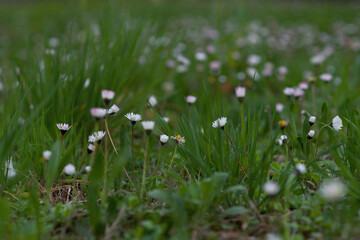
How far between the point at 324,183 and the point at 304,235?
0.33 m

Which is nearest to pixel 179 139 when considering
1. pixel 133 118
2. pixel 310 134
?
pixel 133 118

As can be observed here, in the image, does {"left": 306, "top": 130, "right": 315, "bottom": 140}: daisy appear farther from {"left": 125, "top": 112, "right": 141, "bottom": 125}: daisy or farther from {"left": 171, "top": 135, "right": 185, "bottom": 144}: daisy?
{"left": 125, "top": 112, "right": 141, "bottom": 125}: daisy

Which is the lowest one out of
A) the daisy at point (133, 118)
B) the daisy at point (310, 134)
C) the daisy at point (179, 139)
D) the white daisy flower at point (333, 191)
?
the white daisy flower at point (333, 191)

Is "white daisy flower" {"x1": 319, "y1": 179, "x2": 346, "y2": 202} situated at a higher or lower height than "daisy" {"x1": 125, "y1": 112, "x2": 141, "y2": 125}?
lower

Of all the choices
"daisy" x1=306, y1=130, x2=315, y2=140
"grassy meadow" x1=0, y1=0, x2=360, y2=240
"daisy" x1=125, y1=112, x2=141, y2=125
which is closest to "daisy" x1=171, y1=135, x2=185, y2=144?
"grassy meadow" x1=0, y1=0, x2=360, y2=240

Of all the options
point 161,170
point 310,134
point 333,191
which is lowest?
point 333,191

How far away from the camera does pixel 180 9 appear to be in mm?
8859

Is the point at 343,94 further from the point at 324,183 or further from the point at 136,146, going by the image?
the point at 136,146

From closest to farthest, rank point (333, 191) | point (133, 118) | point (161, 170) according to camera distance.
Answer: point (333, 191) → point (133, 118) → point (161, 170)

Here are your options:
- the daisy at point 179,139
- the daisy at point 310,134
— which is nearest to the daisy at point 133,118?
the daisy at point 179,139

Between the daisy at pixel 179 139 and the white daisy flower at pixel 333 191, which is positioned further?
the daisy at pixel 179 139

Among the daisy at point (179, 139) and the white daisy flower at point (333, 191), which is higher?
the daisy at point (179, 139)

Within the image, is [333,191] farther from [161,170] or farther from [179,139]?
[161,170]

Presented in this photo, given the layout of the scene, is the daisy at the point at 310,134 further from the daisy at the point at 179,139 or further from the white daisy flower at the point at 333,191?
the daisy at the point at 179,139
